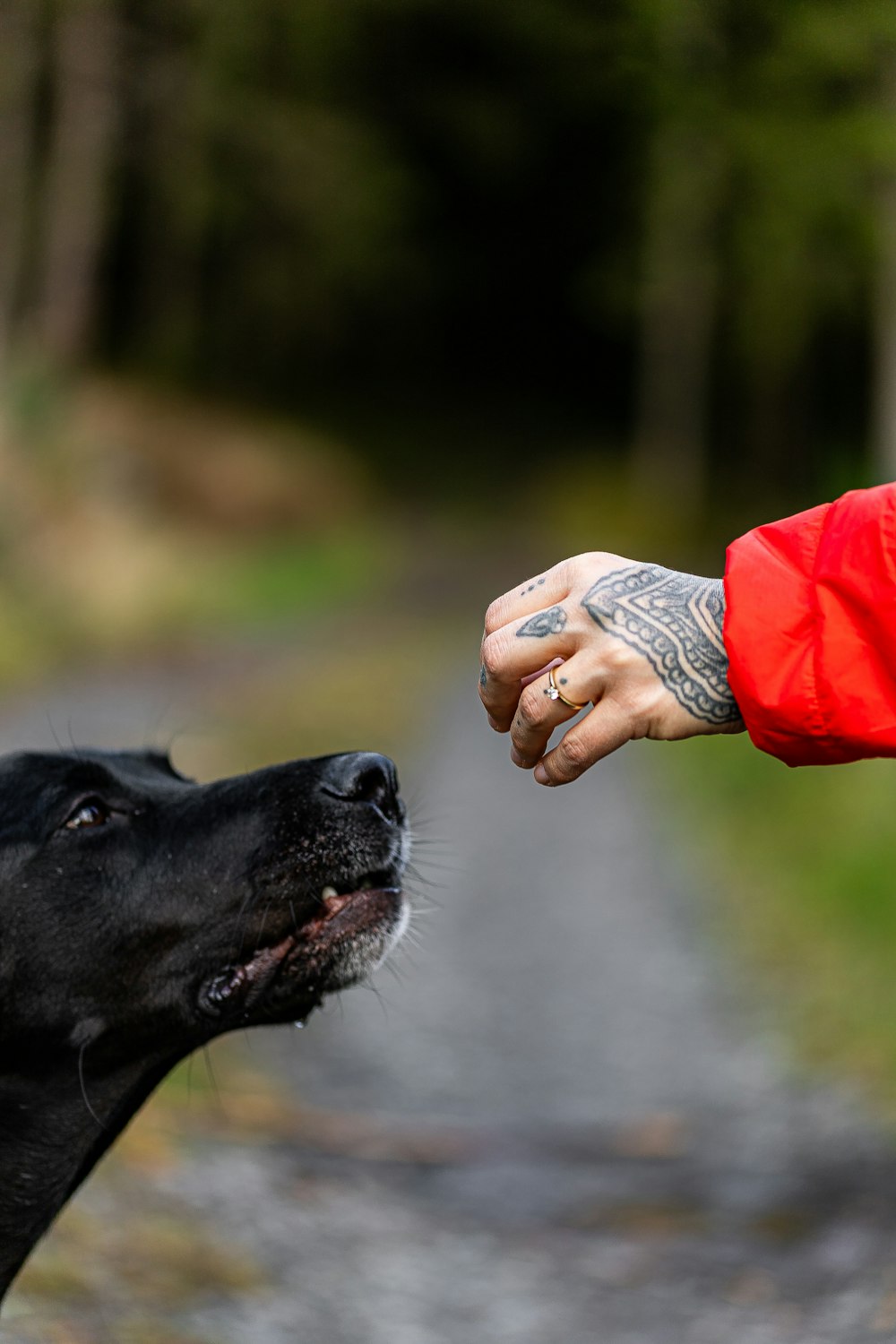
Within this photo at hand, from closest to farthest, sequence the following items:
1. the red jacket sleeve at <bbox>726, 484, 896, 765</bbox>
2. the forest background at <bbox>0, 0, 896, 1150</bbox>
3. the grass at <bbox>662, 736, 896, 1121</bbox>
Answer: the red jacket sleeve at <bbox>726, 484, 896, 765</bbox> < the grass at <bbox>662, 736, 896, 1121</bbox> < the forest background at <bbox>0, 0, 896, 1150</bbox>

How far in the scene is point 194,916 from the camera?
2.88m

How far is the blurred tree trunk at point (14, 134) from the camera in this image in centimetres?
2112

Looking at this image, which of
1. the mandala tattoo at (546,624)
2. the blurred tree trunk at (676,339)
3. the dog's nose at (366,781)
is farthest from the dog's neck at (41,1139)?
the blurred tree trunk at (676,339)

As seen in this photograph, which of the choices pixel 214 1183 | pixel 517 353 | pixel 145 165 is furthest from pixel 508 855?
pixel 517 353

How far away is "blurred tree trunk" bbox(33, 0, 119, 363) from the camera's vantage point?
906 inches

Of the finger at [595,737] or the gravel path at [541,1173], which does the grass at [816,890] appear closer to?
the gravel path at [541,1173]

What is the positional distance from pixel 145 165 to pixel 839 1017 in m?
27.6

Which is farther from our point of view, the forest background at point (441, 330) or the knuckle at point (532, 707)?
the forest background at point (441, 330)

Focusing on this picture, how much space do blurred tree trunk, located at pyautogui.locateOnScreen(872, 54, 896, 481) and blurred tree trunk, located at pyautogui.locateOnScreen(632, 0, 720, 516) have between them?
3686 millimetres

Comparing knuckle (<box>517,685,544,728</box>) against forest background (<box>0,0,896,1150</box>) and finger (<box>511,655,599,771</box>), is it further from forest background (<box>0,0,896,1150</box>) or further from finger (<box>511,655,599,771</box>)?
forest background (<box>0,0,896,1150</box>)

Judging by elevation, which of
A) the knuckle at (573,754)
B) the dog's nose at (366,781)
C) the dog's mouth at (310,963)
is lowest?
the dog's mouth at (310,963)

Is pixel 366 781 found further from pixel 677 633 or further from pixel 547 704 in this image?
pixel 677 633

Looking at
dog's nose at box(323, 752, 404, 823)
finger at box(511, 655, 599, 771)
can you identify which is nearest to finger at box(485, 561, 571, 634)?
finger at box(511, 655, 599, 771)

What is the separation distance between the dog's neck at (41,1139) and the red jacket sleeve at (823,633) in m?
1.54
